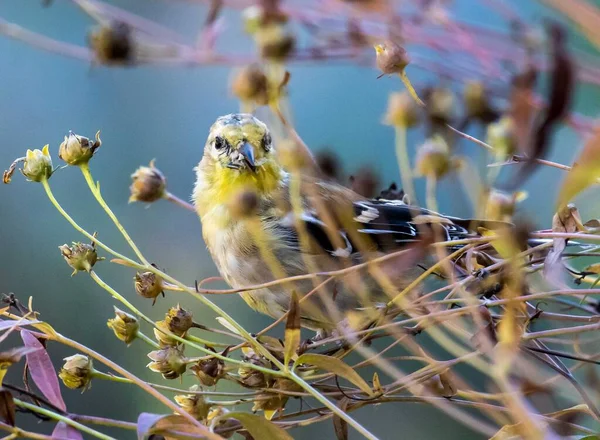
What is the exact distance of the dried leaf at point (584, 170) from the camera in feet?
0.97

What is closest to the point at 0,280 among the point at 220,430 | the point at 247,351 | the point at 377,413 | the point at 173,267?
the point at 173,267

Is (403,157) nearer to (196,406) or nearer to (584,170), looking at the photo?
(196,406)

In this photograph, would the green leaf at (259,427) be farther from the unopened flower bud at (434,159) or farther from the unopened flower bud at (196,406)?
the unopened flower bud at (434,159)

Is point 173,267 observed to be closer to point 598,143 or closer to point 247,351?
point 247,351

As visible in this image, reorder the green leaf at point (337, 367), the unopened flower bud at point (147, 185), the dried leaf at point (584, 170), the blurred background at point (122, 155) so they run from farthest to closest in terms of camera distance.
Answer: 1. the blurred background at point (122, 155)
2. the unopened flower bud at point (147, 185)
3. the green leaf at point (337, 367)
4. the dried leaf at point (584, 170)

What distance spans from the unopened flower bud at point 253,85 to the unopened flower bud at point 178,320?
19 cm

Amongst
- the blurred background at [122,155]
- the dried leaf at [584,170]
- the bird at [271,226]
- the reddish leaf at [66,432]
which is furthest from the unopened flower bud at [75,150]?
the blurred background at [122,155]

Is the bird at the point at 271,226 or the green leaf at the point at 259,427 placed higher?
the bird at the point at 271,226

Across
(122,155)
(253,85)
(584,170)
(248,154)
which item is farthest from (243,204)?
(122,155)

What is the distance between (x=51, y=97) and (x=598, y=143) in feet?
7.68

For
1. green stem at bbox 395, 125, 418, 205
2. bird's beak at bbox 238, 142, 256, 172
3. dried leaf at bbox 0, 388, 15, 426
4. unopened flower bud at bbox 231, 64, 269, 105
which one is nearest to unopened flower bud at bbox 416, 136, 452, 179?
green stem at bbox 395, 125, 418, 205

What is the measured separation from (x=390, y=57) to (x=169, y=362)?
30cm

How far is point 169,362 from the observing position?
0.64m

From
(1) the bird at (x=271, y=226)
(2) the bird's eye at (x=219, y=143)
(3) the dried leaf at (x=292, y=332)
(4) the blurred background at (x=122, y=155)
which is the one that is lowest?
(3) the dried leaf at (x=292, y=332)
